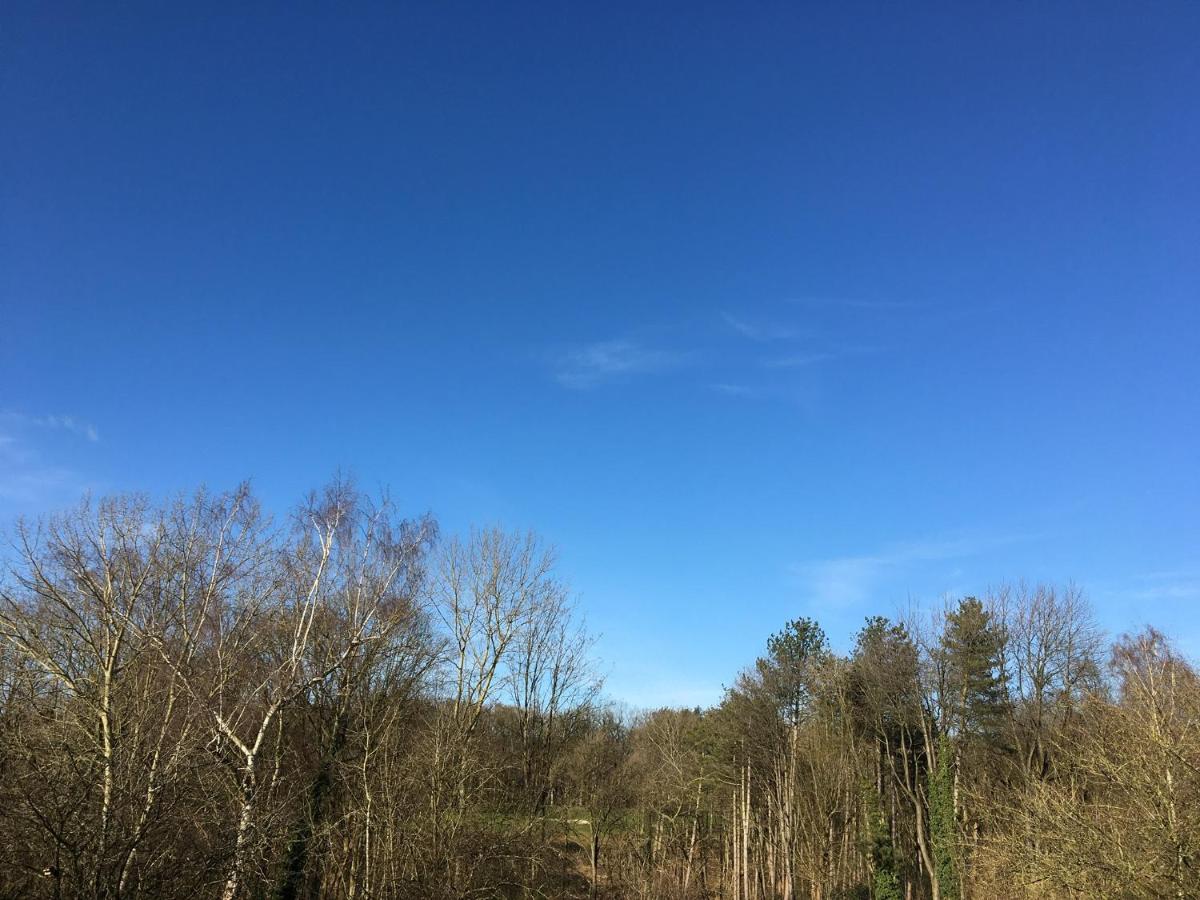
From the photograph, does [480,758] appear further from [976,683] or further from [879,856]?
[976,683]

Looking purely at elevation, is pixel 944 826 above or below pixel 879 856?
above

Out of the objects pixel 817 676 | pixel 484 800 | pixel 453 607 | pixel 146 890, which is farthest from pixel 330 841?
pixel 817 676

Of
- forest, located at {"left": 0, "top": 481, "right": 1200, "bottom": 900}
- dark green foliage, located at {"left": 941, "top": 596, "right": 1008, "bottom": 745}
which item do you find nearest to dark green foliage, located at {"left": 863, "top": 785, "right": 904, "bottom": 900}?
forest, located at {"left": 0, "top": 481, "right": 1200, "bottom": 900}

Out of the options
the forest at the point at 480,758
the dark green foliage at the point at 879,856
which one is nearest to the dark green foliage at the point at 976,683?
the forest at the point at 480,758

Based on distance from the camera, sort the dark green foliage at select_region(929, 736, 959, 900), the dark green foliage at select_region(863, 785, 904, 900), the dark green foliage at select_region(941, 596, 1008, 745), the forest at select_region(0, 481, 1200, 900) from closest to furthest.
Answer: the forest at select_region(0, 481, 1200, 900) → the dark green foliage at select_region(863, 785, 904, 900) → the dark green foliage at select_region(929, 736, 959, 900) → the dark green foliage at select_region(941, 596, 1008, 745)

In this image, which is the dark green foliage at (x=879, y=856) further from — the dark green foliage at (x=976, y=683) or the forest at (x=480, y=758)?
the dark green foliage at (x=976, y=683)

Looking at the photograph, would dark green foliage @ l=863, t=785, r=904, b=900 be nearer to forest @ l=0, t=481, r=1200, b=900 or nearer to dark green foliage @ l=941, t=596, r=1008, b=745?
forest @ l=0, t=481, r=1200, b=900

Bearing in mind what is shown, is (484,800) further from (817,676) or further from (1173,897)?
(817,676)

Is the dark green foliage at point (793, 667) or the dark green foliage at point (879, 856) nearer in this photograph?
the dark green foliage at point (879, 856)

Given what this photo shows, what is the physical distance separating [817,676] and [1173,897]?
1860 centimetres

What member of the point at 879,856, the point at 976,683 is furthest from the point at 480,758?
the point at 976,683

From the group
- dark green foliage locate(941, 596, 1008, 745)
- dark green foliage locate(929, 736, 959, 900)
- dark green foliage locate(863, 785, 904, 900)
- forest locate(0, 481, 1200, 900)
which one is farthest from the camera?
dark green foliage locate(941, 596, 1008, 745)

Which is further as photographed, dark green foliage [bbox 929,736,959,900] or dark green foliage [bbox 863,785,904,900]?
dark green foliage [bbox 929,736,959,900]

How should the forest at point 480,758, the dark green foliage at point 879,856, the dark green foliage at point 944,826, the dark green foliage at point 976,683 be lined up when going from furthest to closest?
the dark green foliage at point 976,683 < the dark green foliage at point 944,826 < the dark green foliage at point 879,856 < the forest at point 480,758
